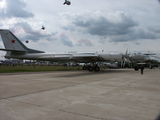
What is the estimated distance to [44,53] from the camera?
68.7 feet

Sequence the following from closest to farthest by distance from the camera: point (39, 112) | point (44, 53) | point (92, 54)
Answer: point (39, 112) < point (92, 54) < point (44, 53)

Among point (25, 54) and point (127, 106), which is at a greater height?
point (25, 54)

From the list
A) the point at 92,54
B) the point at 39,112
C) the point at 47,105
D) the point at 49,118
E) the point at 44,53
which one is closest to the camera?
the point at 49,118

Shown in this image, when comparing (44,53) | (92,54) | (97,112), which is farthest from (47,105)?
(44,53)

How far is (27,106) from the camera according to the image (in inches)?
158

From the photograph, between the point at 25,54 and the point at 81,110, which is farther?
the point at 25,54

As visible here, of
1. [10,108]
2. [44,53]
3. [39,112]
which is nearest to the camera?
[39,112]

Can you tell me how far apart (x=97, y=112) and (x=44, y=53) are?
60.6 feet

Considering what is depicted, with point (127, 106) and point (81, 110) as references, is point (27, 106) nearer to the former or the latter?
point (81, 110)

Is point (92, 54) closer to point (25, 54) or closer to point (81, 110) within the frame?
point (25, 54)

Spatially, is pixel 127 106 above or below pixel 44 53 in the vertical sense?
below

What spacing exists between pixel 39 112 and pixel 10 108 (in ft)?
3.03

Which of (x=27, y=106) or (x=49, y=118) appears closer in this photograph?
(x=49, y=118)

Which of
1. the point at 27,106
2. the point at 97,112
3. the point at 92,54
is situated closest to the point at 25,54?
the point at 92,54
